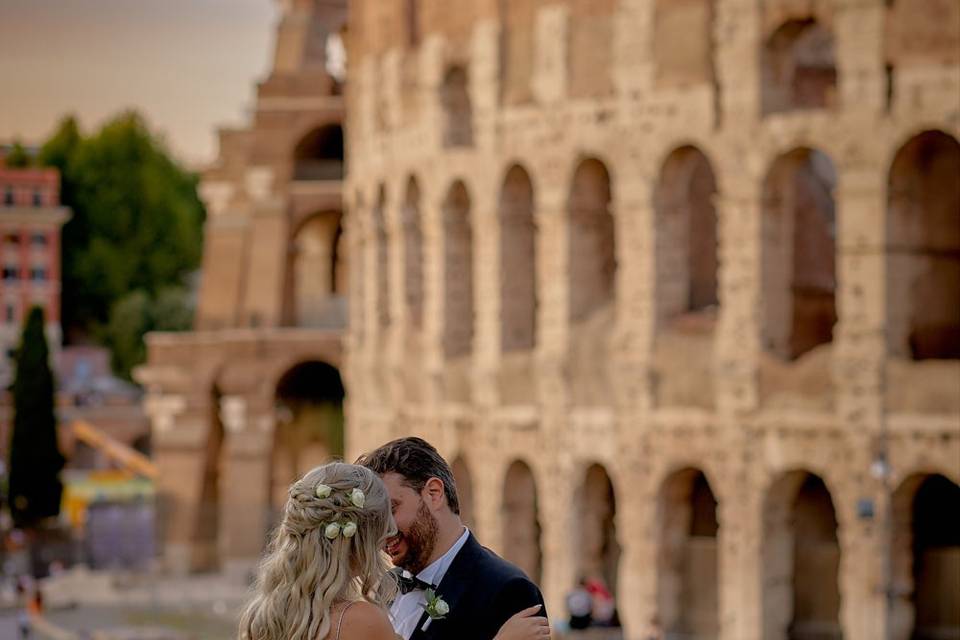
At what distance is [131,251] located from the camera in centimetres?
8819

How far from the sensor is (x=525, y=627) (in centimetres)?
750

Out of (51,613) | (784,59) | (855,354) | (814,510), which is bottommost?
(51,613)

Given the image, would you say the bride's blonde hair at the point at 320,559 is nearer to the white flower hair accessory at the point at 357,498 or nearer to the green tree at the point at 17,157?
the white flower hair accessory at the point at 357,498

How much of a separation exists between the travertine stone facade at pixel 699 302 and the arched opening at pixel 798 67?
52 millimetres

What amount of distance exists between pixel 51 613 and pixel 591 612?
21.2 m

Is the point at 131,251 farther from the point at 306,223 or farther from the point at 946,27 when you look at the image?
the point at 946,27

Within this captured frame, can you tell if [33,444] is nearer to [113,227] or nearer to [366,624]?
[113,227]

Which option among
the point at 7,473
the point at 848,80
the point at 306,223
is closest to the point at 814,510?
the point at 848,80

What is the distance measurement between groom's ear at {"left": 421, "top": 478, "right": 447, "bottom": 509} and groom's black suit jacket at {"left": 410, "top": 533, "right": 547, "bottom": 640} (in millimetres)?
238

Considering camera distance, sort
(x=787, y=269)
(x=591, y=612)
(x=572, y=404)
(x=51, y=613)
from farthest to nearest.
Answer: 1. (x=51, y=613)
2. (x=572, y=404)
3. (x=787, y=269)
4. (x=591, y=612)

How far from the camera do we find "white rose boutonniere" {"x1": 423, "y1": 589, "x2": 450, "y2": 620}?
24.6 feet

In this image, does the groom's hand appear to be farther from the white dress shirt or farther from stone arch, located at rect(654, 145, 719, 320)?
stone arch, located at rect(654, 145, 719, 320)

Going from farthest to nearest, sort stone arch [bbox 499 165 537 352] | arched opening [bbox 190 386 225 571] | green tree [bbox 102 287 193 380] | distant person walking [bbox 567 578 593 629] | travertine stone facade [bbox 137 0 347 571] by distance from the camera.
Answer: green tree [bbox 102 287 193 380], arched opening [bbox 190 386 225 571], travertine stone facade [bbox 137 0 347 571], stone arch [bbox 499 165 537 352], distant person walking [bbox 567 578 593 629]

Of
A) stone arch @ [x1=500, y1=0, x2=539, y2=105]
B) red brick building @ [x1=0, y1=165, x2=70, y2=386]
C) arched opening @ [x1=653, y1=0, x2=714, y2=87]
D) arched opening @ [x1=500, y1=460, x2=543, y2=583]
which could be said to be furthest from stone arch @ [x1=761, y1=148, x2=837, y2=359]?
red brick building @ [x1=0, y1=165, x2=70, y2=386]
